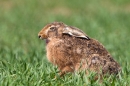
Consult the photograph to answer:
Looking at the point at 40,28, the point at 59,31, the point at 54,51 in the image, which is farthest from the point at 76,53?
the point at 40,28

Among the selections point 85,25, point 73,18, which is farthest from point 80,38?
point 73,18

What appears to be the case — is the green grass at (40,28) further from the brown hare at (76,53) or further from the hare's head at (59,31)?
the hare's head at (59,31)

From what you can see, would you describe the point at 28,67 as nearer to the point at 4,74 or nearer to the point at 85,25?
the point at 4,74

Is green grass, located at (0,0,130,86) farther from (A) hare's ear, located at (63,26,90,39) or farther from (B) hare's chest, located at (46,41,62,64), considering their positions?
(A) hare's ear, located at (63,26,90,39)

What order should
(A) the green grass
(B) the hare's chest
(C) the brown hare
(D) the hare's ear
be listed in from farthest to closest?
1. (D) the hare's ear
2. (B) the hare's chest
3. (C) the brown hare
4. (A) the green grass

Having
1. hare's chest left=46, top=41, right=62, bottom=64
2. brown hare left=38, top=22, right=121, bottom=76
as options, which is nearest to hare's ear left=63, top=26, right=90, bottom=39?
brown hare left=38, top=22, right=121, bottom=76

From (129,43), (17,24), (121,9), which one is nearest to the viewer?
(129,43)

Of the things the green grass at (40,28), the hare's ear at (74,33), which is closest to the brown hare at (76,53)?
the hare's ear at (74,33)

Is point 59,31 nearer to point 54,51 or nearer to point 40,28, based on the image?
point 54,51
